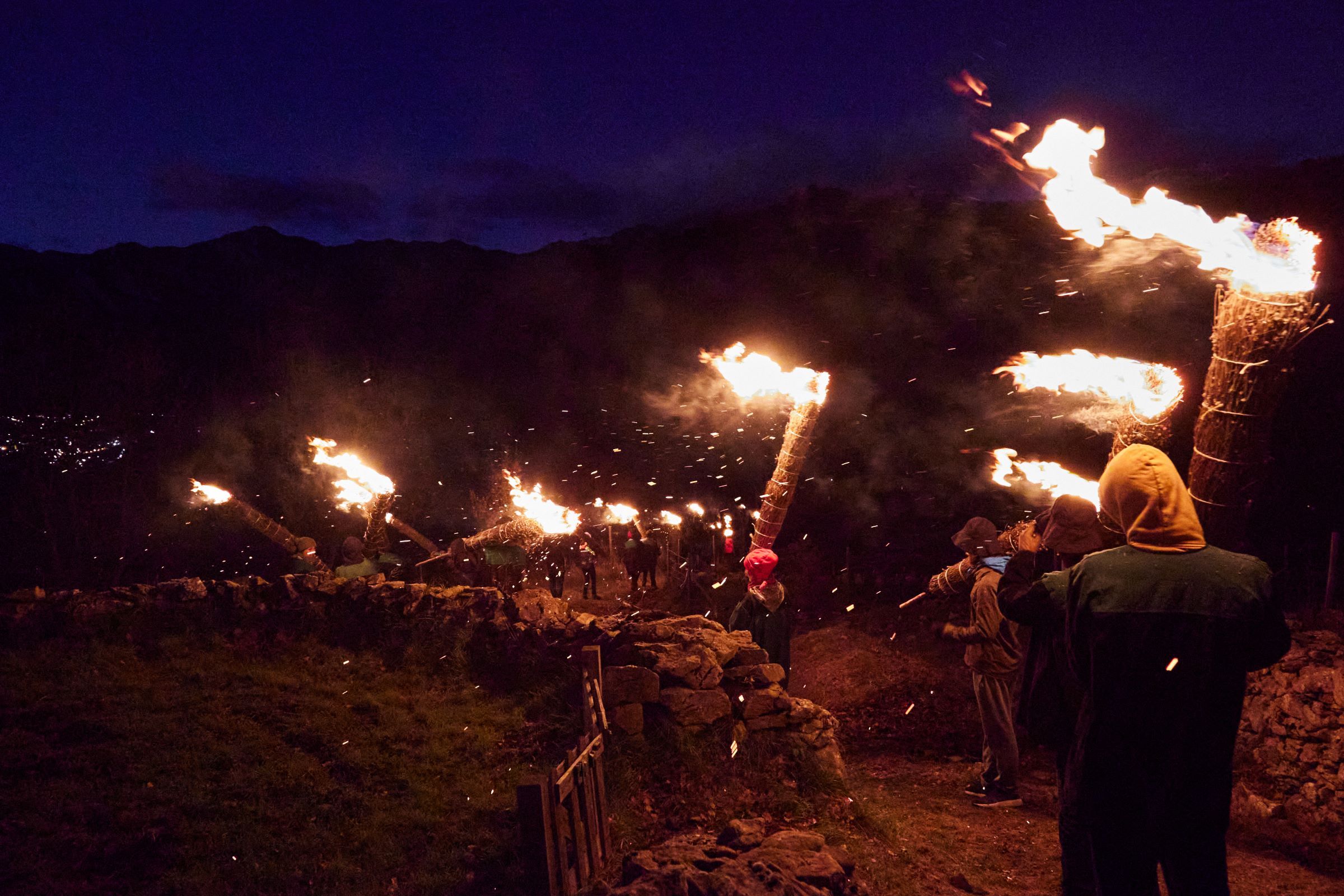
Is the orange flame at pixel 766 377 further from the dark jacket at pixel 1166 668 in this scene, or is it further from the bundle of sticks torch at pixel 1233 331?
the dark jacket at pixel 1166 668

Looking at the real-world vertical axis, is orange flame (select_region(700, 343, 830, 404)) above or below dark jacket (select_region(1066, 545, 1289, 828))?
above

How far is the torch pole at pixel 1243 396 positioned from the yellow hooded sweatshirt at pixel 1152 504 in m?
1.25

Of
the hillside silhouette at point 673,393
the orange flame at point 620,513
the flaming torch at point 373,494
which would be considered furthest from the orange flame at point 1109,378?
the orange flame at point 620,513

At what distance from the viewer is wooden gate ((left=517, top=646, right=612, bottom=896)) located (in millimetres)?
4172

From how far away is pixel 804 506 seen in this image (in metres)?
20.7

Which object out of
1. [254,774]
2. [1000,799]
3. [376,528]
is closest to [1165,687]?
[1000,799]

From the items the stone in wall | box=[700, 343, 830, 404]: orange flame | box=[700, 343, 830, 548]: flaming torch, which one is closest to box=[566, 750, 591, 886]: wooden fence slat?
the stone in wall

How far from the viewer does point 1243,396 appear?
13.1 feet

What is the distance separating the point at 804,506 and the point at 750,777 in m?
14.8

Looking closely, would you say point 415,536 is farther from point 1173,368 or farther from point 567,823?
point 1173,368

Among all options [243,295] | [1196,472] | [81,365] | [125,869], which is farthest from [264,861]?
[243,295]

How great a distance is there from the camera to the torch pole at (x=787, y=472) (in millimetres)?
7207

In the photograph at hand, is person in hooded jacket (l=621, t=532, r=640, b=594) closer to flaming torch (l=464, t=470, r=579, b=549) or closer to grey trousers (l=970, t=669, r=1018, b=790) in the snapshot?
flaming torch (l=464, t=470, r=579, b=549)

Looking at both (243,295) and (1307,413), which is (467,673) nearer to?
(1307,413)
